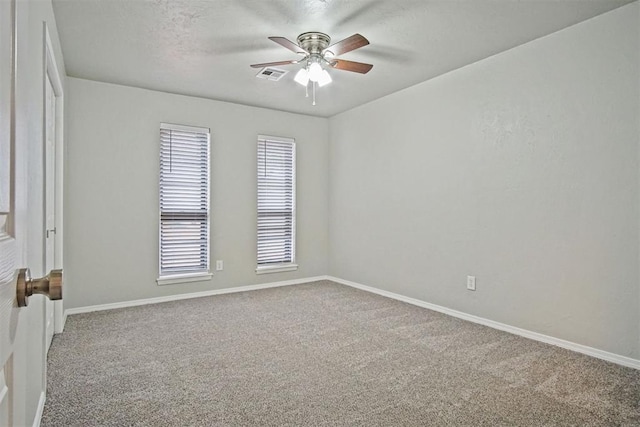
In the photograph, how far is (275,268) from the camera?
18.4 feet

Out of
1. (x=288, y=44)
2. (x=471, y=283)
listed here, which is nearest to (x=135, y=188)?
(x=288, y=44)

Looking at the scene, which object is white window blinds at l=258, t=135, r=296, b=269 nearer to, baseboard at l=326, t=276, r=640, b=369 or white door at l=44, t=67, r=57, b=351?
baseboard at l=326, t=276, r=640, b=369

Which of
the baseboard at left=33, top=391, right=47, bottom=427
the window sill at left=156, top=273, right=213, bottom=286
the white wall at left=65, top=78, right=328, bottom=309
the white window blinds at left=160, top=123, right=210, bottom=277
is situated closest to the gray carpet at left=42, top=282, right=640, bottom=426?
the baseboard at left=33, top=391, right=47, bottom=427

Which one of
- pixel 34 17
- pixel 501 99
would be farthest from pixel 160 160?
pixel 501 99

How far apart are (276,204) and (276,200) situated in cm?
6

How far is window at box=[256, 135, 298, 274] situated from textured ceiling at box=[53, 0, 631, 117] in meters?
1.34

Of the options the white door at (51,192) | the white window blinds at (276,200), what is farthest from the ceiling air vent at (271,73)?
the white door at (51,192)

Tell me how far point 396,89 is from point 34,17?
3.59 m

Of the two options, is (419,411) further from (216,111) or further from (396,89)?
(216,111)

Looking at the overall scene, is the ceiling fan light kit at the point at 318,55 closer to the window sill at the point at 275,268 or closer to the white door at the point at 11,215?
the white door at the point at 11,215

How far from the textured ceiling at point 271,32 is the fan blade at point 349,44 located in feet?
0.62

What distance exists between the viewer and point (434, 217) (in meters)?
4.35

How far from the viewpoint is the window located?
5516mm

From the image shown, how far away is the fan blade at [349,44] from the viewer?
9.17 feet
